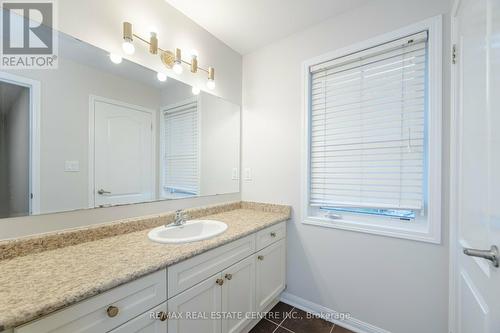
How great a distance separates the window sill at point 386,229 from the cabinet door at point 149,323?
1.25 metres

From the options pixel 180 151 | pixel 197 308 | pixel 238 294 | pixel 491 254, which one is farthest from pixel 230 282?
pixel 491 254

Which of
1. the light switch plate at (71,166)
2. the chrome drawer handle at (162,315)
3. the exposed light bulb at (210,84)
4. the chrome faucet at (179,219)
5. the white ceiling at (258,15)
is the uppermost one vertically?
the white ceiling at (258,15)

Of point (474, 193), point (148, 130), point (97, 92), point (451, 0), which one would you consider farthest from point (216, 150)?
point (451, 0)

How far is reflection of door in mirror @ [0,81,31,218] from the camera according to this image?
3.07 ft

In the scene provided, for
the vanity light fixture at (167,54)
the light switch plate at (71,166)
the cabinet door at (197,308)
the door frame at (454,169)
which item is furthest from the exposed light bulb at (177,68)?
the door frame at (454,169)

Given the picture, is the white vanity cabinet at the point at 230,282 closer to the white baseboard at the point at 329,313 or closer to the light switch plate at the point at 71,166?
Answer: the white baseboard at the point at 329,313

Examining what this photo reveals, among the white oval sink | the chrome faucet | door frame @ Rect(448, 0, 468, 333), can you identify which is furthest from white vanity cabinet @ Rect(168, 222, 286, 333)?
door frame @ Rect(448, 0, 468, 333)

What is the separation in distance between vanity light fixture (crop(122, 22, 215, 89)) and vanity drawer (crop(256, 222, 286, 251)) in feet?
4.27

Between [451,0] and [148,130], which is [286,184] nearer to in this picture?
[148,130]

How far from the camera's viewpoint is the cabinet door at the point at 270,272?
1565 millimetres

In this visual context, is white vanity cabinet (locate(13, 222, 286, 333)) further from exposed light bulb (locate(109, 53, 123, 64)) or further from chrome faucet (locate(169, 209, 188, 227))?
exposed light bulb (locate(109, 53, 123, 64))

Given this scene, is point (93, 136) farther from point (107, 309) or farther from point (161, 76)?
point (107, 309)

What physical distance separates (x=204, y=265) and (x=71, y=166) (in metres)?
0.88

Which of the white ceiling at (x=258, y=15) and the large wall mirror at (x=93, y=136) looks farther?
the white ceiling at (x=258, y=15)
